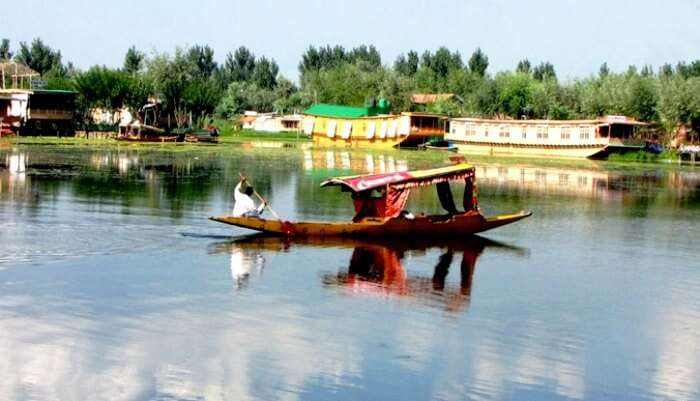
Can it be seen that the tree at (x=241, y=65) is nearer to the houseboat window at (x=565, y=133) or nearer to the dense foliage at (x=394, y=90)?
the dense foliage at (x=394, y=90)

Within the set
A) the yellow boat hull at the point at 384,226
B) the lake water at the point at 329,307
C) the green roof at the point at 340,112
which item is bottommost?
the lake water at the point at 329,307

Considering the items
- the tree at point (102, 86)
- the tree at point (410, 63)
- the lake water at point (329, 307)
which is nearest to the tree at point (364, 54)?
the tree at point (410, 63)

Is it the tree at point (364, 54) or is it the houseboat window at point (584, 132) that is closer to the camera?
the houseboat window at point (584, 132)

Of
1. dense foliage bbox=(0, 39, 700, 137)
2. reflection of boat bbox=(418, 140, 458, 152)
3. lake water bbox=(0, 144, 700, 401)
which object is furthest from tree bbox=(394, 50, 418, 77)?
lake water bbox=(0, 144, 700, 401)

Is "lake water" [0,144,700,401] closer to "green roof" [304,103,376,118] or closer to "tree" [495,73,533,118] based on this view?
"green roof" [304,103,376,118]

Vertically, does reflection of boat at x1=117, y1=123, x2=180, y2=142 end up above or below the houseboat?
below

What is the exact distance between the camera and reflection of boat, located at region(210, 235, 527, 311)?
Answer: 67.6 feet

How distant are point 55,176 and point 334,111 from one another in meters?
53.9

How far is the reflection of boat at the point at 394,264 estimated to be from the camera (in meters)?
20.6

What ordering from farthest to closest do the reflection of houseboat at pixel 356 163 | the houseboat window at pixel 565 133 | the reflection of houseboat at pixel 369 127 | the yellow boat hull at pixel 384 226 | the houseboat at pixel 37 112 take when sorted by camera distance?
the reflection of houseboat at pixel 369 127
the houseboat window at pixel 565 133
the houseboat at pixel 37 112
the reflection of houseboat at pixel 356 163
the yellow boat hull at pixel 384 226

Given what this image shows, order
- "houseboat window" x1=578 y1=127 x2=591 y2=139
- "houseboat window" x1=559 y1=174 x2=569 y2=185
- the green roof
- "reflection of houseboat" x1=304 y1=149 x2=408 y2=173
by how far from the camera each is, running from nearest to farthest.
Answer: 1. "houseboat window" x1=559 y1=174 x2=569 y2=185
2. "reflection of houseboat" x1=304 y1=149 x2=408 y2=173
3. "houseboat window" x1=578 y1=127 x2=591 y2=139
4. the green roof

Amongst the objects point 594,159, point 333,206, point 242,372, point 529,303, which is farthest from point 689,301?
point 594,159

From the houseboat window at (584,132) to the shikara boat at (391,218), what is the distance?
5257cm

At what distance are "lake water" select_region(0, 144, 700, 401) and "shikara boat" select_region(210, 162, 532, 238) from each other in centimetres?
37
